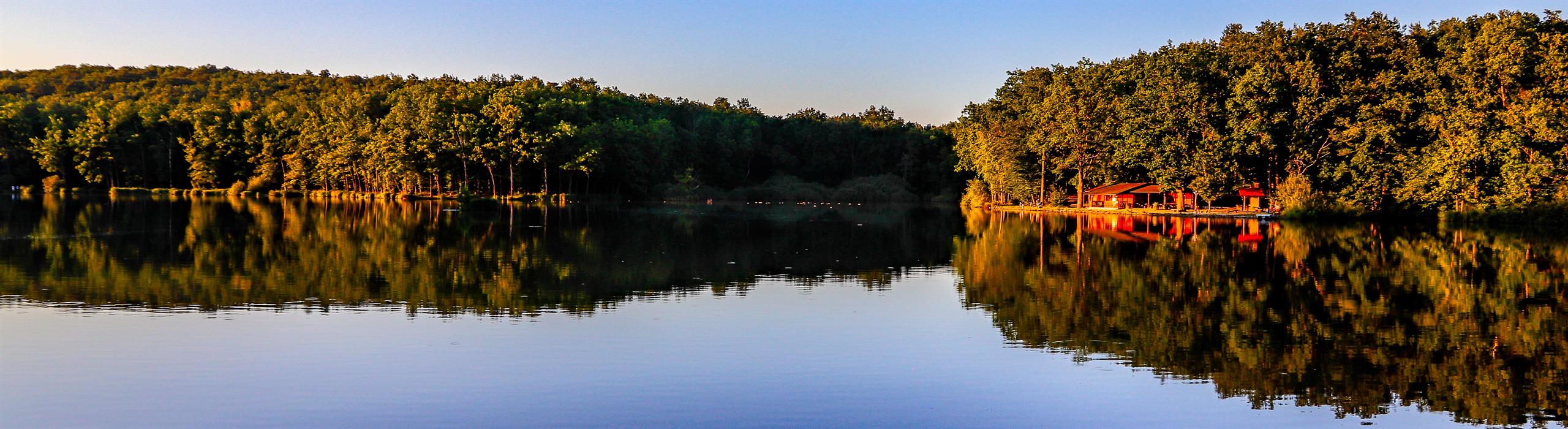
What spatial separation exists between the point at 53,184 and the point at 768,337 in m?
119

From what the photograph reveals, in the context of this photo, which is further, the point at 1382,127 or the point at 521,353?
the point at 1382,127

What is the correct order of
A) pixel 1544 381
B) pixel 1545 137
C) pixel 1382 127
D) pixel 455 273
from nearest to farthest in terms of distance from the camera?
pixel 1544 381
pixel 455 273
pixel 1545 137
pixel 1382 127

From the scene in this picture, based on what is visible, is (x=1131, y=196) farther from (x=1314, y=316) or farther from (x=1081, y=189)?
(x=1314, y=316)

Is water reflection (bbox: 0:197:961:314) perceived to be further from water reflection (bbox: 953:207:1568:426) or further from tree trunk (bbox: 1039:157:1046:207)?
tree trunk (bbox: 1039:157:1046:207)

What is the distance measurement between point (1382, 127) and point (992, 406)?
54.4 metres

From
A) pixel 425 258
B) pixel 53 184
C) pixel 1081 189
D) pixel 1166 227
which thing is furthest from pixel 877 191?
pixel 425 258

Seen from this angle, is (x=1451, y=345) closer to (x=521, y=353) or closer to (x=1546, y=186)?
(x=521, y=353)

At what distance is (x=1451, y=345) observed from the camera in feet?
42.3

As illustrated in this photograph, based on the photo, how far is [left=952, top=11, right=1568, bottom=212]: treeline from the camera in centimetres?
4912

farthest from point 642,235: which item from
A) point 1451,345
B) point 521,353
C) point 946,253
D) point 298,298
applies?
point 1451,345

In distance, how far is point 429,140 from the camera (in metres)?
88.1

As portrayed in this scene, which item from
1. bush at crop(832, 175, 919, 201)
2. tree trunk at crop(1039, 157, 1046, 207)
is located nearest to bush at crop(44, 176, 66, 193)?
bush at crop(832, 175, 919, 201)

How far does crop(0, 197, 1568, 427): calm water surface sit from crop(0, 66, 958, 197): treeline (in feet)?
207

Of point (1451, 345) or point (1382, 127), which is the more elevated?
point (1382, 127)
